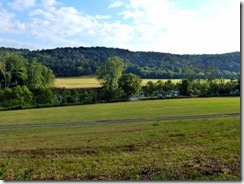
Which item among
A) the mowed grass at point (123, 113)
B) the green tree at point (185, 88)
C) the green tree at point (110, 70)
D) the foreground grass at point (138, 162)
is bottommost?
the mowed grass at point (123, 113)

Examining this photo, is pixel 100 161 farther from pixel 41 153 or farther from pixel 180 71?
pixel 180 71

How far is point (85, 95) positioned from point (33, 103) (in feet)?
30.2

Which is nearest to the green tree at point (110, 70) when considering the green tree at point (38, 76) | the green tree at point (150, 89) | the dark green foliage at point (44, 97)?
the green tree at point (150, 89)

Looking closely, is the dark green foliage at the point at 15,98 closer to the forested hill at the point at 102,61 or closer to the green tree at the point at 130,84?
the forested hill at the point at 102,61

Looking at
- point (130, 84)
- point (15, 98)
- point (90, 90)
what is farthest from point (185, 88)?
point (15, 98)

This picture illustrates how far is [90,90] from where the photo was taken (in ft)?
179

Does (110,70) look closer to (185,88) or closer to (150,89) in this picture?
(150,89)

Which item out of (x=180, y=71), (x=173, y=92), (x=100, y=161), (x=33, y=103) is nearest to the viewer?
(x=100, y=161)

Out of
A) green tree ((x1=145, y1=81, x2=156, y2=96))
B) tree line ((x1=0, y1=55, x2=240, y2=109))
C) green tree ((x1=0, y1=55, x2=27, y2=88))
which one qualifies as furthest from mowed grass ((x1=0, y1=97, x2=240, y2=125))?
green tree ((x1=0, y1=55, x2=27, y2=88))

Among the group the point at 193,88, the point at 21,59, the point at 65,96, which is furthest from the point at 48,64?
the point at 193,88

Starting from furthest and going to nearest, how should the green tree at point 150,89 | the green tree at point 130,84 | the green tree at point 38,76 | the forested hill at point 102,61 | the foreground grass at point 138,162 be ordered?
the forested hill at point 102,61 < the green tree at point 38,76 < the green tree at point 130,84 < the green tree at point 150,89 < the foreground grass at point 138,162

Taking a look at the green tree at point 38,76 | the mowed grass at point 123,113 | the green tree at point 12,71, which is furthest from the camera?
the green tree at point 38,76

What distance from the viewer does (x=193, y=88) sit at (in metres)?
49.8

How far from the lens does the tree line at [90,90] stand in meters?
46.0
